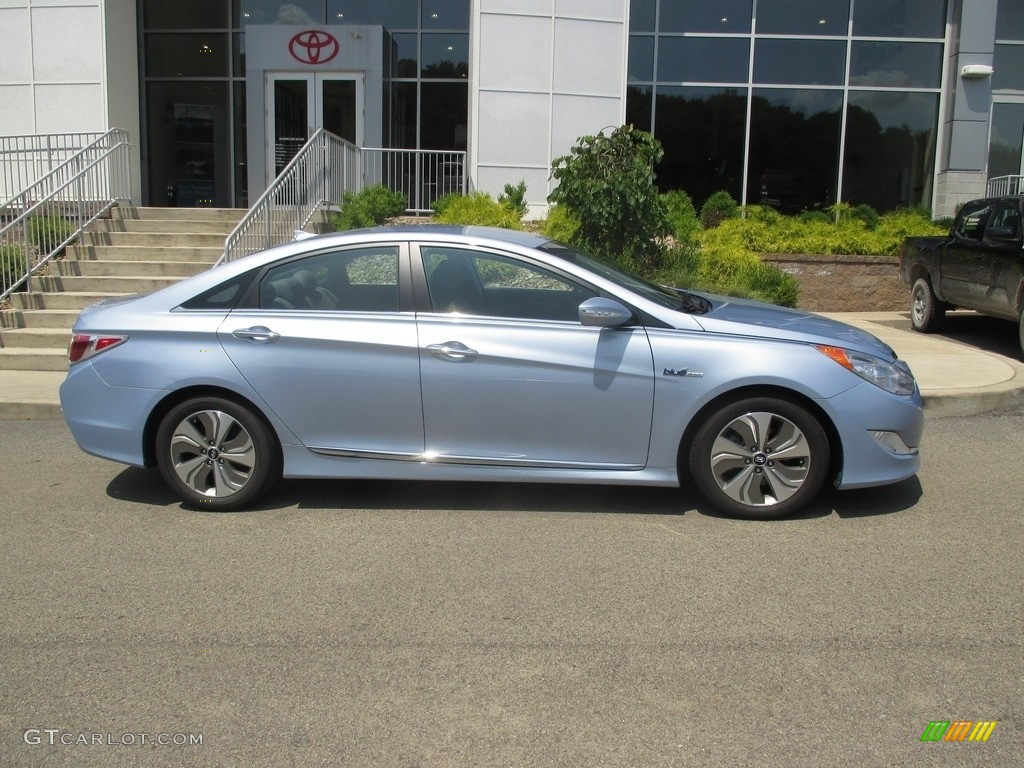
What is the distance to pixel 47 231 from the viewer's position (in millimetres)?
12188

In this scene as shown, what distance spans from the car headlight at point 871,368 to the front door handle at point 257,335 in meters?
3.13

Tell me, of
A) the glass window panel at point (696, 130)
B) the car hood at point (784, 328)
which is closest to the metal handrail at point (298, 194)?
the car hood at point (784, 328)

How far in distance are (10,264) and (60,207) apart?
4.46 ft

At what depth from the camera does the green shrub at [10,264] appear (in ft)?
37.6

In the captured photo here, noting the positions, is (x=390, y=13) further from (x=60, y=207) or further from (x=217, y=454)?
(x=217, y=454)

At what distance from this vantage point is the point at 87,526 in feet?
18.3

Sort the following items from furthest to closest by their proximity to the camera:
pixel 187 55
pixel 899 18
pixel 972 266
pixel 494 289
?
pixel 187 55
pixel 899 18
pixel 972 266
pixel 494 289

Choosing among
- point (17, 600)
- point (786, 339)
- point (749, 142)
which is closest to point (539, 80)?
point (749, 142)

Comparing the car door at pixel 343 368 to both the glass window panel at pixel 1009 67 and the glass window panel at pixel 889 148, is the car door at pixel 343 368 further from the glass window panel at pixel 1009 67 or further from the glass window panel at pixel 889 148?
the glass window panel at pixel 1009 67

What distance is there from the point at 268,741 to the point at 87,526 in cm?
283

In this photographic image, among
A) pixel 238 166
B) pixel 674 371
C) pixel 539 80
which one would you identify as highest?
pixel 539 80

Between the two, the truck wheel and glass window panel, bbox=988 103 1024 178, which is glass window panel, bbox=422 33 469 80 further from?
glass window panel, bbox=988 103 1024 178

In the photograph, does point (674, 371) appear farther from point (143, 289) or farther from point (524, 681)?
point (143, 289)

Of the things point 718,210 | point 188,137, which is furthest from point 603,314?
point 188,137
